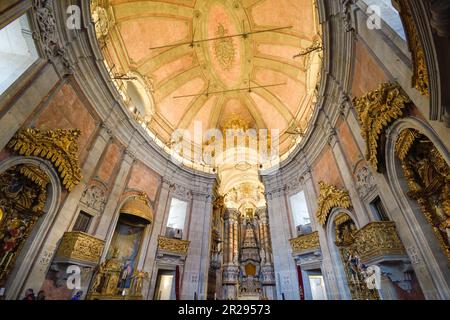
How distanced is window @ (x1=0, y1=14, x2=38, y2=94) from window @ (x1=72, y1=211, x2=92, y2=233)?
4.84 m

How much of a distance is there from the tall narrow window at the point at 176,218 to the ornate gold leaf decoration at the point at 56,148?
5.93 meters

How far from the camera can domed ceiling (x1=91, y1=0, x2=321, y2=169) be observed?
11430 millimetres

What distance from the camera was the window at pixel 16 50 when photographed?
586 centimetres

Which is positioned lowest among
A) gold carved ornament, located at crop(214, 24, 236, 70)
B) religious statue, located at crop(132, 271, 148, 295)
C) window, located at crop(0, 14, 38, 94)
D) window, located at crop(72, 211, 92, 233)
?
religious statue, located at crop(132, 271, 148, 295)

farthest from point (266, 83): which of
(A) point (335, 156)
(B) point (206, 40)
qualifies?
(A) point (335, 156)

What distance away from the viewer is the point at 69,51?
24.5ft

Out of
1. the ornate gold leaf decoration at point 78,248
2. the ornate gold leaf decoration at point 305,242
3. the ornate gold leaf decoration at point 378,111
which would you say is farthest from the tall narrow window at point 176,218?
the ornate gold leaf decoration at point 378,111

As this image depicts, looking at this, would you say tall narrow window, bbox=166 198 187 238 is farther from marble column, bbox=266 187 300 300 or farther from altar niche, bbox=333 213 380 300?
altar niche, bbox=333 213 380 300

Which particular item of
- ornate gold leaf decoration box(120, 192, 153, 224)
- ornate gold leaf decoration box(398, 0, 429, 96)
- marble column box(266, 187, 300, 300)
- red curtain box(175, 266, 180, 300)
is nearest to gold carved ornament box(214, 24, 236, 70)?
marble column box(266, 187, 300, 300)

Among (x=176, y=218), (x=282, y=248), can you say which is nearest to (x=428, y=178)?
(x=282, y=248)

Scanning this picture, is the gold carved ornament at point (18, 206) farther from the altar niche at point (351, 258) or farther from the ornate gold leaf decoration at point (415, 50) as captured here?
the altar niche at point (351, 258)

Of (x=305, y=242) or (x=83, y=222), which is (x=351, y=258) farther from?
(x=83, y=222)

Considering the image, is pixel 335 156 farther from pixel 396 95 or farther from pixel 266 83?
pixel 266 83

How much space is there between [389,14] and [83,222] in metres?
12.0
